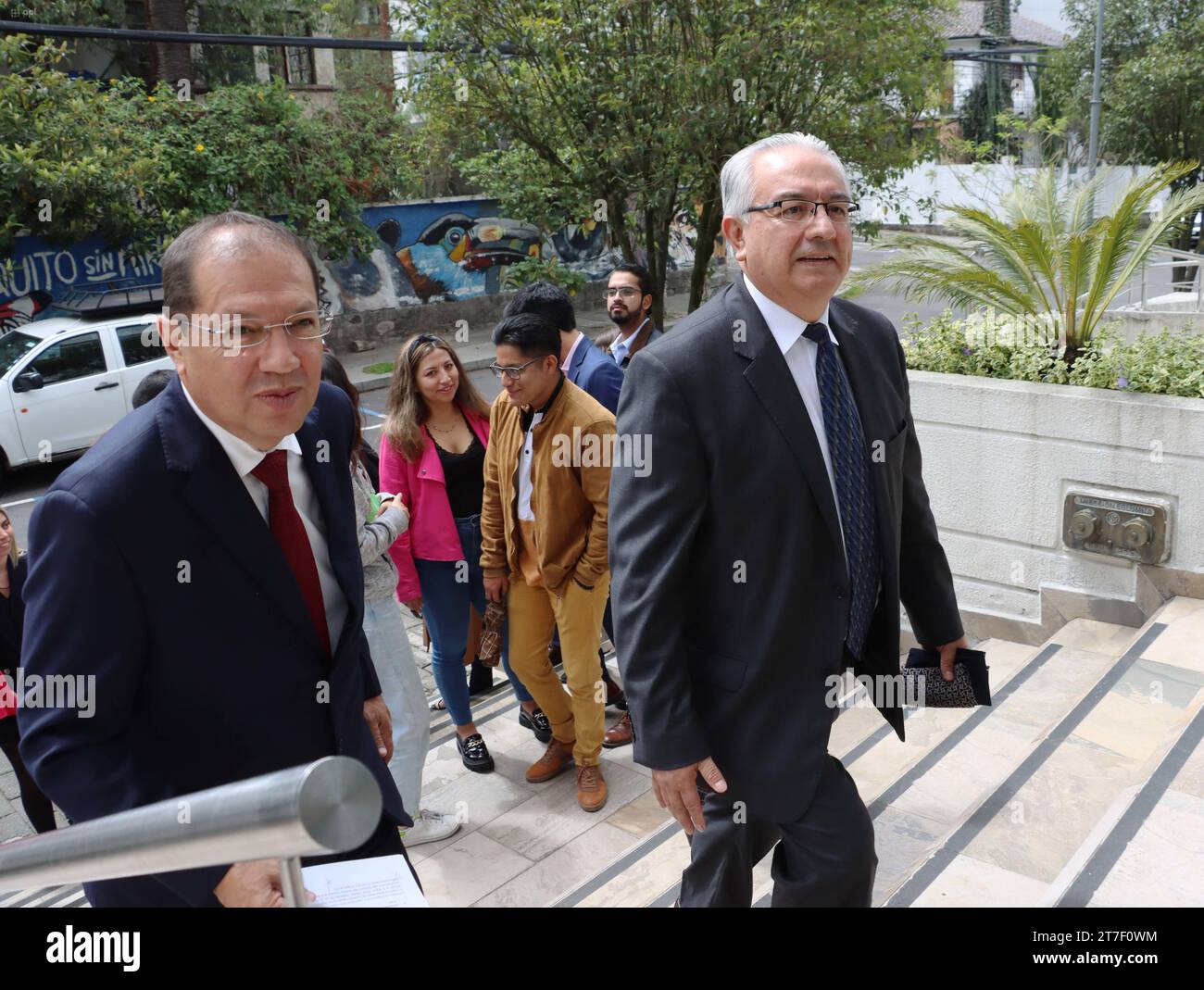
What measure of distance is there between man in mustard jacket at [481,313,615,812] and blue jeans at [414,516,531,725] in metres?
0.22

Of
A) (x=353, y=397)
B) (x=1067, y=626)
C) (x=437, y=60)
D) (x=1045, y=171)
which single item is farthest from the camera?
(x=437, y=60)

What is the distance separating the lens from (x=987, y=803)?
377cm

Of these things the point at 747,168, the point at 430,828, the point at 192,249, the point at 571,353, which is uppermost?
the point at 747,168

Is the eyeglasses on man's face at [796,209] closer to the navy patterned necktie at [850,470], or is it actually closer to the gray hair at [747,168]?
the gray hair at [747,168]

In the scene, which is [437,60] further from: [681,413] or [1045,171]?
[681,413]

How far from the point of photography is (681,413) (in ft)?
7.93

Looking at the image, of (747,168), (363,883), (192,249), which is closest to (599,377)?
(747,168)

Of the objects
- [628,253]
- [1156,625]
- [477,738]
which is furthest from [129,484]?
[628,253]

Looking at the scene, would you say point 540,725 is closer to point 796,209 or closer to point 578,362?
point 578,362

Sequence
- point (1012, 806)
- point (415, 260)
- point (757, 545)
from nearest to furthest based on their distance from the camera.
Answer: point (757, 545), point (1012, 806), point (415, 260)

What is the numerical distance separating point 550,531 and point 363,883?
8.52 ft

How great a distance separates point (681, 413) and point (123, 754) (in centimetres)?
130

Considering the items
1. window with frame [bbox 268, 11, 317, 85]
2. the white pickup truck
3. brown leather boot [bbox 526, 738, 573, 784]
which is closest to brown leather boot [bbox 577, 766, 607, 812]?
brown leather boot [bbox 526, 738, 573, 784]

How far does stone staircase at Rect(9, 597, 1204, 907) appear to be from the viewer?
328 cm
